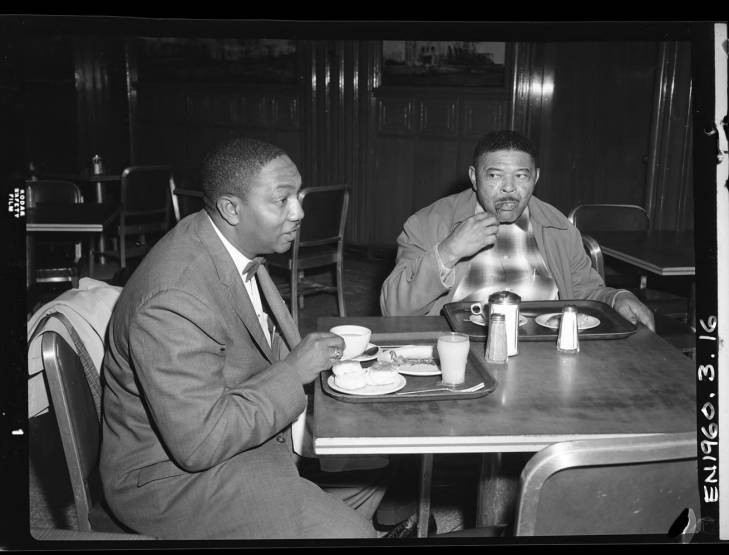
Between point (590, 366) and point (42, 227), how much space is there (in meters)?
3.15

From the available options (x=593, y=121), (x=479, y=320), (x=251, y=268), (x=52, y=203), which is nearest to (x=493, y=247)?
(x=479, y=320)

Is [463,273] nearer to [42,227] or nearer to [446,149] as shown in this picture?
[42,227]

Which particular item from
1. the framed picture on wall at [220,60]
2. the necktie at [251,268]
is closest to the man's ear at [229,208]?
the necktie at [251,268]

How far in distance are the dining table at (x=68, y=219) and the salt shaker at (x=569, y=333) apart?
9.18ft

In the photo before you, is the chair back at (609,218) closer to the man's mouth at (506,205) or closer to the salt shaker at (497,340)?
the man's mouth at (506,205)

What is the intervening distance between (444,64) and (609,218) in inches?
105

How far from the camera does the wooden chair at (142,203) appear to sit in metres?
5.12

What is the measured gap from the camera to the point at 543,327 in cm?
222

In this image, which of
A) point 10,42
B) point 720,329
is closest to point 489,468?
point 720,329

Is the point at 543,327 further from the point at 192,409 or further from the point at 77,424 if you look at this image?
the point at 77,424

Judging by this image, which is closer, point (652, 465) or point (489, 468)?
point (652, 465)

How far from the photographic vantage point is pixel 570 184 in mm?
6242

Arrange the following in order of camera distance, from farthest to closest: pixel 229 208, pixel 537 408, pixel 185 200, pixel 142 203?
pixel 142 203
pixel 185 200
pixel 229 208
pixel 537 408

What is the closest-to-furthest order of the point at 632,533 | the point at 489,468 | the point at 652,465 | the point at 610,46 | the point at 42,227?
the point at 652,465 → the point at 632,533 → the point at 489,468 → the point at 42,227 → the point at 610,46
